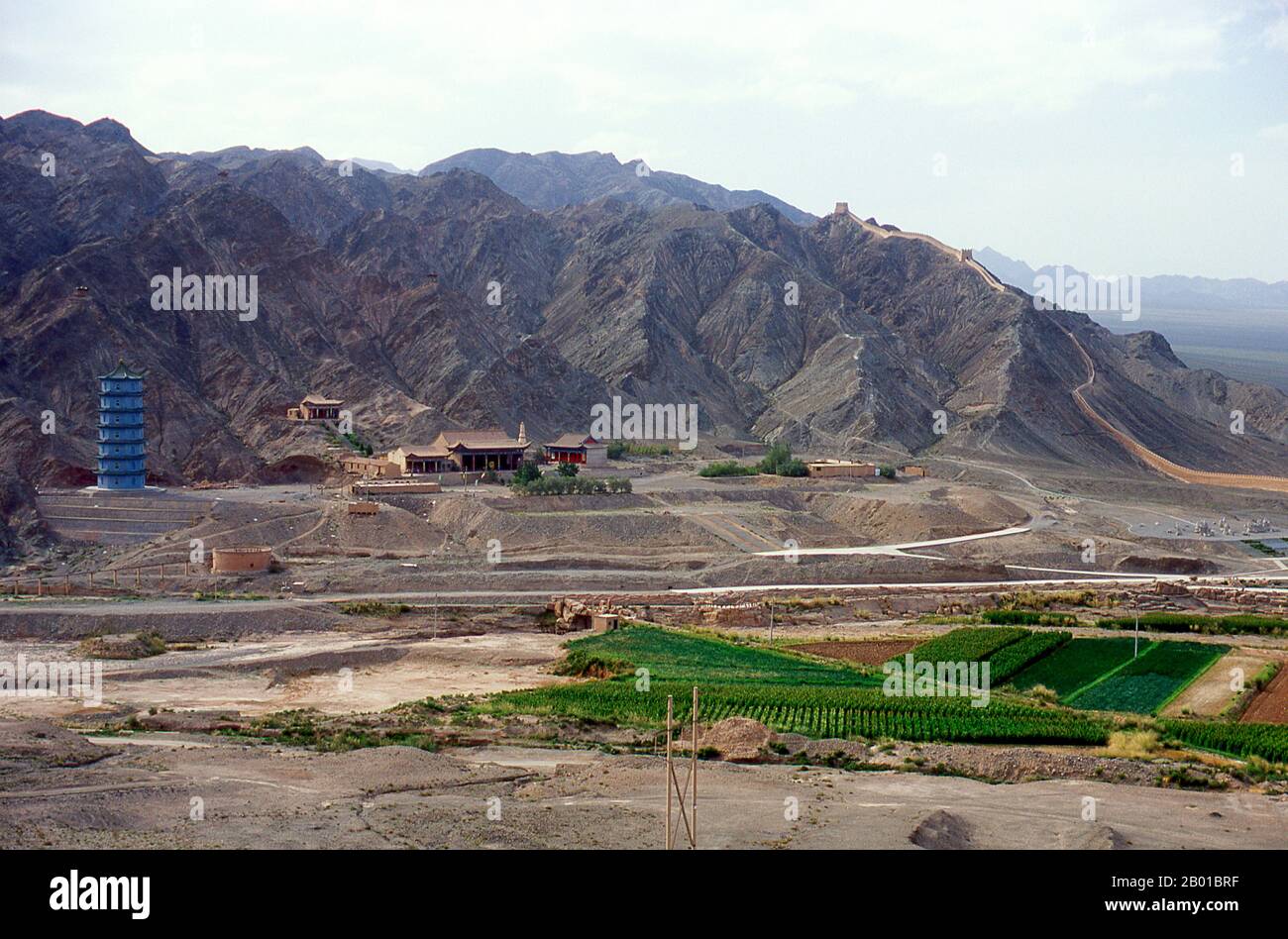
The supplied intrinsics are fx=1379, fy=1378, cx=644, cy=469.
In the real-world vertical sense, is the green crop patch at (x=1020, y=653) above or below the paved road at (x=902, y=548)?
below

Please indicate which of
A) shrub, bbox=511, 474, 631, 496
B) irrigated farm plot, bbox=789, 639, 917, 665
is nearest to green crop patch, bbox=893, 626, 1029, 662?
irrigated farm plot, bbox=789, 639, 917, 665

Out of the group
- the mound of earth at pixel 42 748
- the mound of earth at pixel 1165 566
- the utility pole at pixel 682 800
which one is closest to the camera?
Result: the utility pole at pixel 682 800

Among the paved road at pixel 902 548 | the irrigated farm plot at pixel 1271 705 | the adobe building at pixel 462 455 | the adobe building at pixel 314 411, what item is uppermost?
the adobe building at pixel 314 411

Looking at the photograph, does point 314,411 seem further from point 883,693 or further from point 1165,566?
point 883,693

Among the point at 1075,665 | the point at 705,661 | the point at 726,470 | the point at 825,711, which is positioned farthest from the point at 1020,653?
the point at 726,470

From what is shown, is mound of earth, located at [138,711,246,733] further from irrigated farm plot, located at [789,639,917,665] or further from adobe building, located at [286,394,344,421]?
adobe building, located at [286,394,344,421]

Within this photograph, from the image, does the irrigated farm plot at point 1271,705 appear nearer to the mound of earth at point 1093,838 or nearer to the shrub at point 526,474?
the mound of earth at point 1093,838

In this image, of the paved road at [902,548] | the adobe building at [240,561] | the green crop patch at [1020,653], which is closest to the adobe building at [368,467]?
the adobe building at [240,561]

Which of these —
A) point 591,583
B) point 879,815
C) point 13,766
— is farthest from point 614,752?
point 591,583
